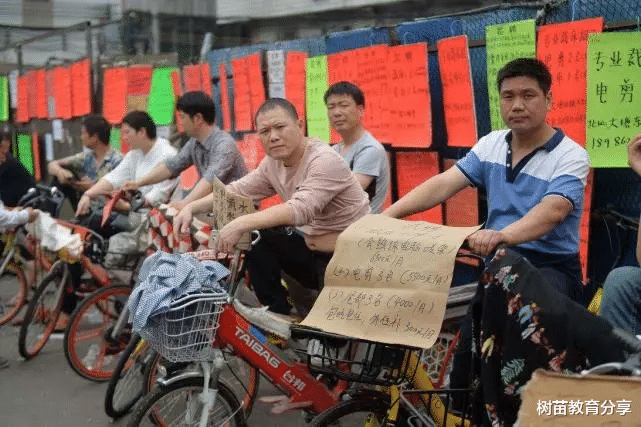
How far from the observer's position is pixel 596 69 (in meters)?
4.34

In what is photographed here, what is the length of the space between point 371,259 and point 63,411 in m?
3.06

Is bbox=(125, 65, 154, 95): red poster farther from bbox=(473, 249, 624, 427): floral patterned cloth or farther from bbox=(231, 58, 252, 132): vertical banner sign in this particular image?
bbox=(473, 249, 624, 427): floral patterned cloth

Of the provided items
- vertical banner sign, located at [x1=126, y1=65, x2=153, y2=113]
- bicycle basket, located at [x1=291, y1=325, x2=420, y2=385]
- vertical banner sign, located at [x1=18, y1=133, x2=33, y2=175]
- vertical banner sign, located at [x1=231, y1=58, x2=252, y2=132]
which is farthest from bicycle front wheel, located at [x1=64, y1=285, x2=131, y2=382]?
vertical banner sign, located at [x1=18, y1=133, x2=33, y2=175]

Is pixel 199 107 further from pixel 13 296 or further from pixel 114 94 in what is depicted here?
pixel 114 94

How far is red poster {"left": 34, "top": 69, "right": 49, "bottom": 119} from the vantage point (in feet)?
43.2

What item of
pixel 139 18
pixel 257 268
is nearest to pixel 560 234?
pixel 257 268

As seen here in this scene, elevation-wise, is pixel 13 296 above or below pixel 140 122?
below

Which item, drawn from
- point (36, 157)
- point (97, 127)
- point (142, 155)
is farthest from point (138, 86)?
point (36, 157)

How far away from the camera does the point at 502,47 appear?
16.6 feet

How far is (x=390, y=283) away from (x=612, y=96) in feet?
6.66

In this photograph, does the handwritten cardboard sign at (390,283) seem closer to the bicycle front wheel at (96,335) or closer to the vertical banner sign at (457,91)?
the vertical banner sign at (457,91)

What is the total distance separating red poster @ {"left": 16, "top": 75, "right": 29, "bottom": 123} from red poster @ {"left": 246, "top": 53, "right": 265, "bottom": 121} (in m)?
7.15

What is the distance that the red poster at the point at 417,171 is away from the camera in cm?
590

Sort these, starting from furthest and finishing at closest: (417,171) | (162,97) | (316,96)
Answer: (162,97) → (316,96) → (417,171)
